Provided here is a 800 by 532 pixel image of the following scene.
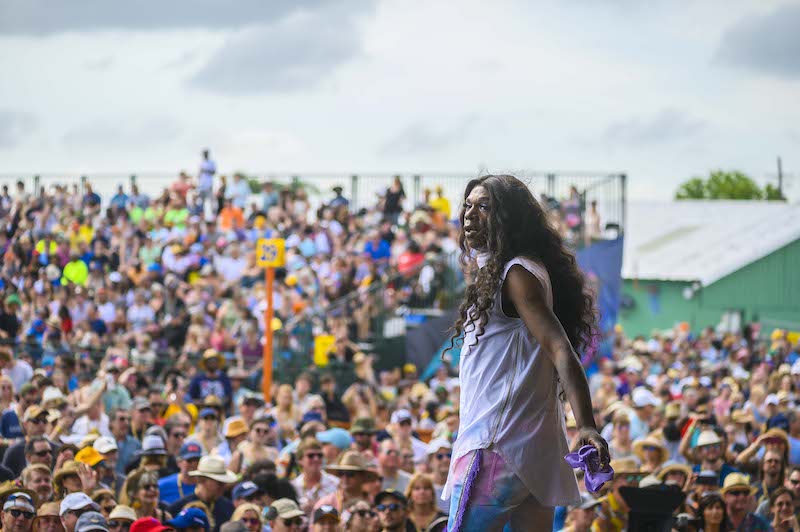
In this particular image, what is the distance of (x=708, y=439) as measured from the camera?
11.0m

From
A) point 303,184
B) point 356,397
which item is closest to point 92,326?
point 356,397

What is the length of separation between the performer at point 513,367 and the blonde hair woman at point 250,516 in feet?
15.0

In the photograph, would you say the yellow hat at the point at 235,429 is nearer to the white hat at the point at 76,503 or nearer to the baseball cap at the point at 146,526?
the white hat at the point at 76,503

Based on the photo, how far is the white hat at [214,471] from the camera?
907 cm

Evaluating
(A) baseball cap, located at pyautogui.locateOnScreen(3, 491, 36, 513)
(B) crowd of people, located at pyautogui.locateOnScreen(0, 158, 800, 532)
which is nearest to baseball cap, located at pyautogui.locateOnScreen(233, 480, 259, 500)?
(B) crowd of people, located at pyautogui.locateOnScreen(0, 158, 800, 532)

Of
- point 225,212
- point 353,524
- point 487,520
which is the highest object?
point 225,212

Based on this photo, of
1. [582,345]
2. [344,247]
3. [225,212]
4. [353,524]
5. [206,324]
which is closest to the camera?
[582,345]

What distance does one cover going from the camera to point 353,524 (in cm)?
797

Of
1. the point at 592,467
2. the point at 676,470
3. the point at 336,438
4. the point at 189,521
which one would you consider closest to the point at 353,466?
the point at 189,521

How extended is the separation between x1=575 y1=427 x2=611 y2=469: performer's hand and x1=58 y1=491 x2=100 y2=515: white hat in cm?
469

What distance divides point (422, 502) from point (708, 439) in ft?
10.8

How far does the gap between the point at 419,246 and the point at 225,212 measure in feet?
17.4

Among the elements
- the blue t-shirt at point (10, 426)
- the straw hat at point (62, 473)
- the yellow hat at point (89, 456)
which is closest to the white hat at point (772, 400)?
the yellow hat at point (89, 456)

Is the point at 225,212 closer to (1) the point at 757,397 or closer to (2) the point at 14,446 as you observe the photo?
(1) the point at 757,397
